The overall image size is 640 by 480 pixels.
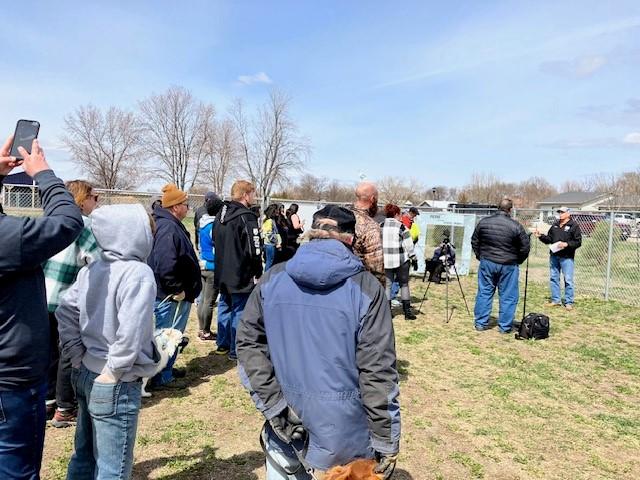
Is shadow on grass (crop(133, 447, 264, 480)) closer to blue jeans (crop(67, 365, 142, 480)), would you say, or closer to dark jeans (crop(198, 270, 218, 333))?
blue jeans (crop(67, 365, 142, 480))

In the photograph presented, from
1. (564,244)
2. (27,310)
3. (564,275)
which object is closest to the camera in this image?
(27,310)

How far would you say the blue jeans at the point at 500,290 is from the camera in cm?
735

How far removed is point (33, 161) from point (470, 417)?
13.7 ft

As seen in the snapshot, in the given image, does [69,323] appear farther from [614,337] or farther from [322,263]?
[614,337]

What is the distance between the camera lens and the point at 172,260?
14.1 ft

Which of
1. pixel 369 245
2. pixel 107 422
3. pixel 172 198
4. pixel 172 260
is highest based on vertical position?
pixel 172 198

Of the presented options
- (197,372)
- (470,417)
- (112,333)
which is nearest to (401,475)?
(470,417)

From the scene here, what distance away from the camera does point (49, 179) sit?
79.7 inches

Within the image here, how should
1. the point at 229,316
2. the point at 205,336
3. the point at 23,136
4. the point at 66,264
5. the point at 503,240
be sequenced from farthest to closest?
the point at 503,240 → the point at 205,336 → the point at 229,316 → the point at 66,264 → the point at 23,136

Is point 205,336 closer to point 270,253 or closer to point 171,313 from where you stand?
point 171,313

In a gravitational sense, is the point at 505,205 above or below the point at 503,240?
above

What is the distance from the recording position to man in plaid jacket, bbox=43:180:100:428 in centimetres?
333

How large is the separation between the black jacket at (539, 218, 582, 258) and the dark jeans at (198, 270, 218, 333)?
6.63m

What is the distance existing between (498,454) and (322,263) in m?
2.89
